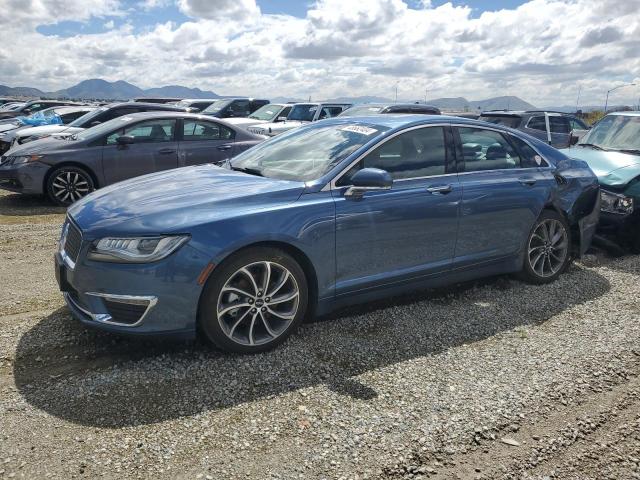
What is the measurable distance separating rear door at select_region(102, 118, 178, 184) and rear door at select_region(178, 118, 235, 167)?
17cm

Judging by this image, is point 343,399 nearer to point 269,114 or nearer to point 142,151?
point 142,151

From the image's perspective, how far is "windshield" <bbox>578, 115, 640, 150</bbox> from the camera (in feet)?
23.9

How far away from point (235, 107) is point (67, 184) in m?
11.2

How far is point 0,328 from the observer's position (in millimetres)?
3938

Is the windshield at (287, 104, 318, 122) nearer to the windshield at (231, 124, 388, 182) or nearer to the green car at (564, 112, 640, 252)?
the green car at (564, 112, 640, 252)

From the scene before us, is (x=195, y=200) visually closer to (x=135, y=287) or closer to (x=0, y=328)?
(x=135, y=287)

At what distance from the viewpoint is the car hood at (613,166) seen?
20.8ft

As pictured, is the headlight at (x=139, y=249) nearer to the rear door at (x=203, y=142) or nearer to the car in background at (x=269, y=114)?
the rear door at (x=203, y=142)

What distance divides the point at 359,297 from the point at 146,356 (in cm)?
157

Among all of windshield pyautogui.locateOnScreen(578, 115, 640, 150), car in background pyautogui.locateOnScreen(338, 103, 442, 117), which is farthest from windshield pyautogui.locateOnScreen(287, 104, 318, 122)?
windshield pyautogui.locateOnScreen(578, 115, 640, 150)

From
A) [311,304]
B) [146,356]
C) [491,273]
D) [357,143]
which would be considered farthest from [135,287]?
[491,273]

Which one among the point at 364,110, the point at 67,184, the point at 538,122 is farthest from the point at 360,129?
the point at 538,122

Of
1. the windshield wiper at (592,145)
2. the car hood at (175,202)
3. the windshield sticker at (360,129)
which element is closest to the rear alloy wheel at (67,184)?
the car hood at (175,202)

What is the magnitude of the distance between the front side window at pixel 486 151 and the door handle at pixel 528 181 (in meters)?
0.15
